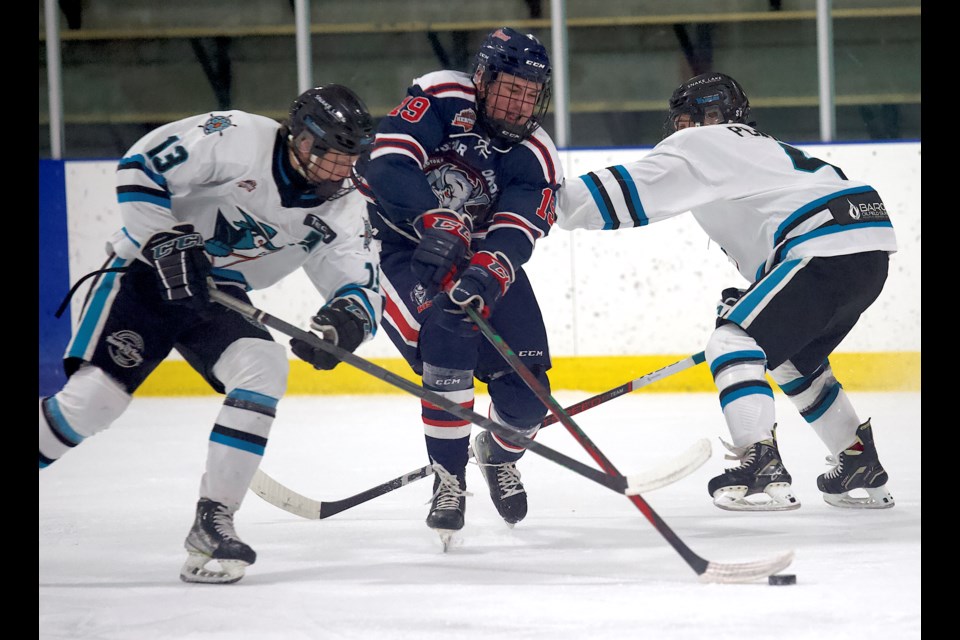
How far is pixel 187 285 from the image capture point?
2.01 metres

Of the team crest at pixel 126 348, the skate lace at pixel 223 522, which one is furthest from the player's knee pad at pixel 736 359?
the team crest at pixel 126 348

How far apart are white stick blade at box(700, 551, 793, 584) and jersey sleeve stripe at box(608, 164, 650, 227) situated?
33.8 inches

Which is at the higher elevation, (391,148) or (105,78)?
(105,78)

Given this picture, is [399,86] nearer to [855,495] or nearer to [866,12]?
[866,12]

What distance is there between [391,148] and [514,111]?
275 mm

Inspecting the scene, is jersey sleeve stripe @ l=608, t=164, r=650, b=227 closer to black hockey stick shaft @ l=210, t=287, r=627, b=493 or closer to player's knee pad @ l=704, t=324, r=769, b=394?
player's knee pad @ l=704, t=324, r=769, b=394

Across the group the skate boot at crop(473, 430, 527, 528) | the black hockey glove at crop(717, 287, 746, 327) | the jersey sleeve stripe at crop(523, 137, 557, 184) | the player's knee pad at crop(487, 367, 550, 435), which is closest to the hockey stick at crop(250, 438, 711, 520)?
the skate boot at crop(473, 430, 527, 528)

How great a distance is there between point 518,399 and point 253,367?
2.43 ft

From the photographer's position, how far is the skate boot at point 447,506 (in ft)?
7.43

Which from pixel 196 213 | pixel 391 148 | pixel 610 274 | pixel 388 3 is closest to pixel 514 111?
pixel 391 148

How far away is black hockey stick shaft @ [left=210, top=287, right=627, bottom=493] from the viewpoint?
2.13 metres

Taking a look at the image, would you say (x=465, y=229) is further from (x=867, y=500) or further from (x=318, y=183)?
(x=867, y=500)

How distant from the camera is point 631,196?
250 centimetres

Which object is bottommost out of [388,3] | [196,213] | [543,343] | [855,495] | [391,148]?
[855,495]
